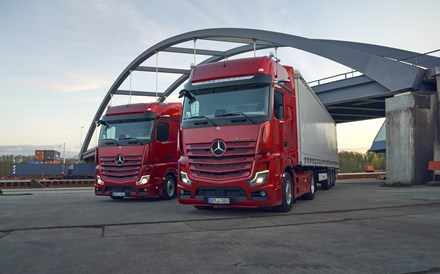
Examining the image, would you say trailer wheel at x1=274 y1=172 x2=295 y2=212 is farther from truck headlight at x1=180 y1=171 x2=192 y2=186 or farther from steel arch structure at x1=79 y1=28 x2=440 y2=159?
steel arch structure at x1=79 y1=28 x2=440 y2=159

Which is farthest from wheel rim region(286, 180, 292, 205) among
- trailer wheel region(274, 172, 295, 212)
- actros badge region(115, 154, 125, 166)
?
actros badge region(115, 154, 125, 166)

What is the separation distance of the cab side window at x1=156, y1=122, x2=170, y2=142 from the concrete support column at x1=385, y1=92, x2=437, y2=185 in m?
12.7

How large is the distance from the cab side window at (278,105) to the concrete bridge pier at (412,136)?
42.3 feet

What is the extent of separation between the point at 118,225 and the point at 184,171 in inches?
78.6

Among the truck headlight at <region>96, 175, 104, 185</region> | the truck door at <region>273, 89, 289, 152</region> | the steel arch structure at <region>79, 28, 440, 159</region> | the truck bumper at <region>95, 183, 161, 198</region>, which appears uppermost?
the steel arch structure at <region>79, 28, 440, 159</region>

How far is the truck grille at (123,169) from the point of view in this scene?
12.3 metres

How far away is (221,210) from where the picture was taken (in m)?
9.97

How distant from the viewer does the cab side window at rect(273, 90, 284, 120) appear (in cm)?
855

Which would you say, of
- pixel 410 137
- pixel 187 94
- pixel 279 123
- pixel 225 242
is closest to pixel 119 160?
pixel 187 94

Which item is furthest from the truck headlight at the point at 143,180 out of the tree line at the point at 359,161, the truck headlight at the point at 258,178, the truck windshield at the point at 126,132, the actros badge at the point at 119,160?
the tree line at the point at 359,161

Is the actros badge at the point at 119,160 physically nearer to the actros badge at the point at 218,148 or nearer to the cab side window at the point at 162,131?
the cab side window at the point at 162,131

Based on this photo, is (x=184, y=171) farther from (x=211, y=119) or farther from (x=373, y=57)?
(x=373, y=57)

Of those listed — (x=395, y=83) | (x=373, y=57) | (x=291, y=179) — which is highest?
(x=373, y=57)

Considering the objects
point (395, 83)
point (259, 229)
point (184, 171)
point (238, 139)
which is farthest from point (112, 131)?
point (395, 83)
